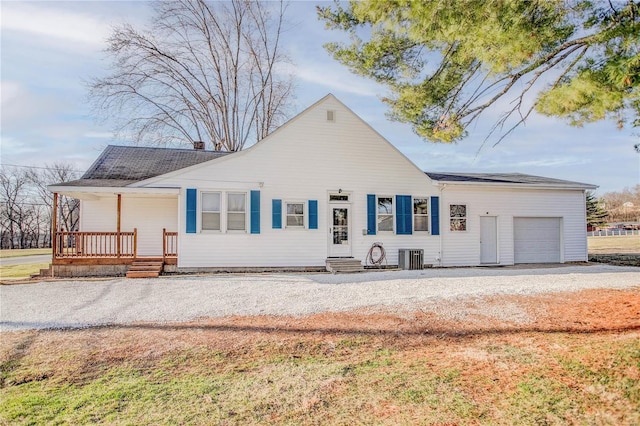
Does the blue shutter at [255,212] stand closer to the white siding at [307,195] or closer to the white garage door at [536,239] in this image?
the white siding at [307,195]

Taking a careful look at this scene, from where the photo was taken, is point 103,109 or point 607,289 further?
point 103,109

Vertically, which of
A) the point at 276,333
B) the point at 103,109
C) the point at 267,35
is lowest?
the point at 276,333

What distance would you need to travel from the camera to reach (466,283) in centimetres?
1019

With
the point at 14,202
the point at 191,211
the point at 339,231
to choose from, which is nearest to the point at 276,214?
the point at 339,231

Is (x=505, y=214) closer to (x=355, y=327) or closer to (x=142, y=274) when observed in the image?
(x=355, y=327)

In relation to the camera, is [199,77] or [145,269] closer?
[145,269]

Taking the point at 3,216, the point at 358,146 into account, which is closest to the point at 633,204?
the point at 358,146

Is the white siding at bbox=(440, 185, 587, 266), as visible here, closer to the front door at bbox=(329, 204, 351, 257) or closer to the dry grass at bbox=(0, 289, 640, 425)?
the front door at bbox=(329, 204, 351, 257)

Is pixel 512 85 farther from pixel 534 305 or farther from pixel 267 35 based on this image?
pixel 267 35

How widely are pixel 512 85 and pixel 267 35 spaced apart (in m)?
21.1

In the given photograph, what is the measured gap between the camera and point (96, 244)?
12.3 metres

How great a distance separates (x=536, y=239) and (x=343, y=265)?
28.2 feet

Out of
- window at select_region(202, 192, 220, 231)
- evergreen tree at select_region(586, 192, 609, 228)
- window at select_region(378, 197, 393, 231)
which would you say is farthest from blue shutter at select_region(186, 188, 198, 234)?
evergreen tree at select_region(586, 192, 609, 228)

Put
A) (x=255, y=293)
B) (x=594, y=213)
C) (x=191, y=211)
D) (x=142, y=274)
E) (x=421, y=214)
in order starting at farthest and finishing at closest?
(x=594, y=213) → (x=421, y=214) → (x=191, y=211) → (x=142, y=274) → (x=255, y=293)
